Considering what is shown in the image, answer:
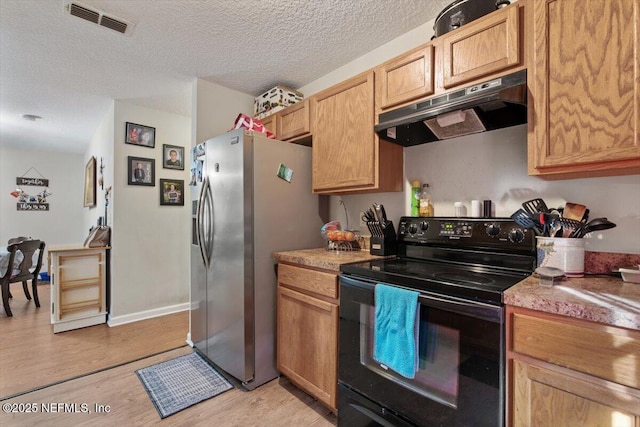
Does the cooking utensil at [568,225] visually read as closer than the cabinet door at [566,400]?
No

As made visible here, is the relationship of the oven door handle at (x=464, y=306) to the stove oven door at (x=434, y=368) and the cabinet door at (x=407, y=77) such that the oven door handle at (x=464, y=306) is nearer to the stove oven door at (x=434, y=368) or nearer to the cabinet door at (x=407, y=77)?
the stove oven door at (x=434, y=368)

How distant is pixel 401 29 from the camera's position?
2031mm

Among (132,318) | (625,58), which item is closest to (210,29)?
(625,58)

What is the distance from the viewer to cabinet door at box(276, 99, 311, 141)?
90.4 inches

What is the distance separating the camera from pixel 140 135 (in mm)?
3436

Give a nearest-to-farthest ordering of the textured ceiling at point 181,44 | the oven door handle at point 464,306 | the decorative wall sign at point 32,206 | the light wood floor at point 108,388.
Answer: the oven door handle at point 464,306, the light wood floor at point 108,388, the textured ceiling at point 181,44, the decorative wall sign at point 32,206

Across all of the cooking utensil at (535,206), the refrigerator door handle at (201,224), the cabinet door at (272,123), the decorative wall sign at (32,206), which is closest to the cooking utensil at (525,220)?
the cooking utensil at (535,206)

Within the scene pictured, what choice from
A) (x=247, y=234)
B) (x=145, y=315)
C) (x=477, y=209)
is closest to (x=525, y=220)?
(x=477, y=209)

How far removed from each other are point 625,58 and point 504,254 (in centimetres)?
88

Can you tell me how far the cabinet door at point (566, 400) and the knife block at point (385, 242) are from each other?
38.2 inches

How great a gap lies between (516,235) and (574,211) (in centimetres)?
25

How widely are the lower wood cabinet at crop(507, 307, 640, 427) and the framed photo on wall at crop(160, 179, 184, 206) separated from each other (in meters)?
3.70

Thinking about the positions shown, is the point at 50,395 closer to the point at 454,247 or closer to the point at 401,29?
the point at 454,247

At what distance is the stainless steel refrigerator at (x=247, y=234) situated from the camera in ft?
6.51
